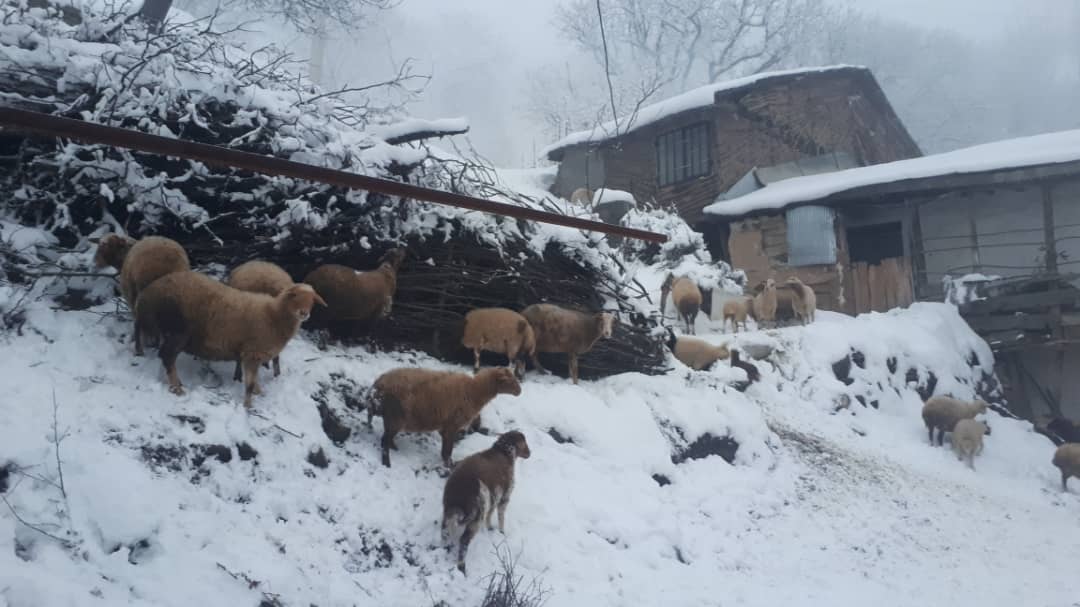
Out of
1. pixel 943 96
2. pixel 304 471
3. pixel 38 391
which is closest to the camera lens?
pixel 38 391

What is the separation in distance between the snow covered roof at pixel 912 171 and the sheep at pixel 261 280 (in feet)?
48.4

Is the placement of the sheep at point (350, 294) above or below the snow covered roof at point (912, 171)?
below

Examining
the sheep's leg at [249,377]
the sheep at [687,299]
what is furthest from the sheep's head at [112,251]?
the sheep at [687,299]

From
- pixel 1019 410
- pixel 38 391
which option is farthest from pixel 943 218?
pixel 38 391

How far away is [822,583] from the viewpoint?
190 inches

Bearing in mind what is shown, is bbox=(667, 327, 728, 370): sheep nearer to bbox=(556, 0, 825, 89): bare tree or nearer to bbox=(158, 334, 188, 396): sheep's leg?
bbox=(158, 334, 188, 396): sheep's leg

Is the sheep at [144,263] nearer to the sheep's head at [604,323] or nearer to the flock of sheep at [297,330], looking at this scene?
the flock of sheep at [297,330]

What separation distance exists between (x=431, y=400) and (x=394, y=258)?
59.1 inches

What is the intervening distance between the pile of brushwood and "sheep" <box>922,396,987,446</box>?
6.12m

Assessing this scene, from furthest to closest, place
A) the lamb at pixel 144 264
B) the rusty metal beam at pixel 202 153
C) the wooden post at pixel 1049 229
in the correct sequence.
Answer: the wooden post at pixel 1049 229
the lamb at pixel 144 264
the rusty metal beam at pixel 202 153

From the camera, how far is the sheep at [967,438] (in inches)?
357

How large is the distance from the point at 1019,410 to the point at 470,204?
14.8m

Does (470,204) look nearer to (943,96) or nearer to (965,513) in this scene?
(965,513)

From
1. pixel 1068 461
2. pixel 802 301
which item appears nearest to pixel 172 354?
pixel 1068 461
